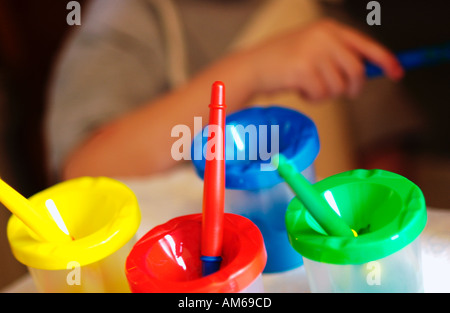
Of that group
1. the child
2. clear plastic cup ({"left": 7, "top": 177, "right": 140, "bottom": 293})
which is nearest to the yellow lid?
clear plastic cup ({"left": 7, "top": 177, "right": 140, "bottom": 293})

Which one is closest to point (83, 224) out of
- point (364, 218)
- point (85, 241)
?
point (85, 241)

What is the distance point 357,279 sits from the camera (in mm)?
198

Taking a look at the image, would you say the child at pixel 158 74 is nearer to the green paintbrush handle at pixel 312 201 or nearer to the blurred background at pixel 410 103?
→ the blurred background at pixel 410 103

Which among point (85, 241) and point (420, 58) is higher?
point (420, 58)

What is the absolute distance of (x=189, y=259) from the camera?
221 millimetres

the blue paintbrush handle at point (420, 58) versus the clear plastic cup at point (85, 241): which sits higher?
the blue paintbrush handle at point (420, 58)

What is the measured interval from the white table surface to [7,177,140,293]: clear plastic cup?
0.19 ft

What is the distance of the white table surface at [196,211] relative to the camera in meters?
0.24

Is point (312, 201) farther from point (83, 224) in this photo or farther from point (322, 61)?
point (322, 61)

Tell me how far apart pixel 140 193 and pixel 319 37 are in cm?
21

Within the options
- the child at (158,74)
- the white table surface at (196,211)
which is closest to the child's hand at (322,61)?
the child at (158,74)

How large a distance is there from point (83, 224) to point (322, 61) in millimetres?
265

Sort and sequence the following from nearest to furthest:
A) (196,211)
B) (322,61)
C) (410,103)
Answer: (196,211) → (322,61) → (410,103)

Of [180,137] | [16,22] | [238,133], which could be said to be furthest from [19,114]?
[238,133]
